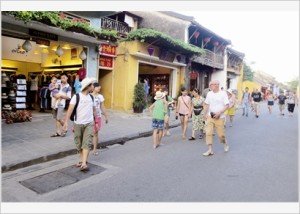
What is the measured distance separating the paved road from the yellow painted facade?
8.72 m

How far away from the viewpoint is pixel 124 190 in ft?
16.4

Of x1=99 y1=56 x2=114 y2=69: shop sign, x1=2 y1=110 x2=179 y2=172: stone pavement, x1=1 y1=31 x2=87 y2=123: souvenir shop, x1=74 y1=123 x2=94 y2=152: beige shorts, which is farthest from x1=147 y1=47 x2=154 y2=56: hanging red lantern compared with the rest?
x1=74 y1=123 x2=94 y2=152: beige shorts

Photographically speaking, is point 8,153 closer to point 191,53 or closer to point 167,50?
point 167,50

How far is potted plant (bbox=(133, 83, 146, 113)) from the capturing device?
17.0m

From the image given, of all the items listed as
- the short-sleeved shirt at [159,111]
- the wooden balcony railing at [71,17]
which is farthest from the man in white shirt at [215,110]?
the wooden balcony railing at [71,17]

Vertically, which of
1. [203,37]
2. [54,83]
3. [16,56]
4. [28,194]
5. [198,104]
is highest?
[203,37]

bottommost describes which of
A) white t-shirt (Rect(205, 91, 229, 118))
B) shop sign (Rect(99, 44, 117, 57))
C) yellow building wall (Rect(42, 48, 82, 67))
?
white t-shirt (Rect(205, 91, 229, 118))

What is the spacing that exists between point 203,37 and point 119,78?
1112 cm

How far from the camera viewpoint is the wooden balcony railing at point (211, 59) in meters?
25.1

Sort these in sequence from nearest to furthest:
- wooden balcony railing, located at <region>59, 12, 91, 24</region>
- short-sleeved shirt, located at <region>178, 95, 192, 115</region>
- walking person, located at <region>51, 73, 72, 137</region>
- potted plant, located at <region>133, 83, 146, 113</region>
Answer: walking person, located at <region>51, 73, 72, 137</region> → short-sleeved shirt, located at <region>178, 95, 192, 115</region> → wooden balcony railing, located at <region>59, 12, 91, 24</region> → potted plant, located at <region>133, 83, 146, 113</region>

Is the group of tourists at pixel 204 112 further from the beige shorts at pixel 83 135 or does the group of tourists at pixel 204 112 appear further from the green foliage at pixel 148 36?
the green foliage at pixel 148 36

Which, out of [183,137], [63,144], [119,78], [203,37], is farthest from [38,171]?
[203,37]

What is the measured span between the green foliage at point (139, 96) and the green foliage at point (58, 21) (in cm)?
389

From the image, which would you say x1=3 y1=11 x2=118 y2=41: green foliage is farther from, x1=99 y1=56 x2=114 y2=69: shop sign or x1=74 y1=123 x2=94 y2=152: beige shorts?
x1=74 y1=123 x2=94 y2=152: beige shorts
